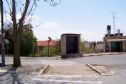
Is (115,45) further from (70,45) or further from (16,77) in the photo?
(16,77)

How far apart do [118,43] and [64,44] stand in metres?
19.2

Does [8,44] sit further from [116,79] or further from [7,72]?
[116,79]

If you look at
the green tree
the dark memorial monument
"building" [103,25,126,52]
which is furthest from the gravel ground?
"building" [103,25,126,52]

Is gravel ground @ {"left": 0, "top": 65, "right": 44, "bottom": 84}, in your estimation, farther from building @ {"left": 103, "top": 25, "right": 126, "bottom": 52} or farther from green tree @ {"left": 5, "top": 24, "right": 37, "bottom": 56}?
building @ {"left": 103, "top": 25, "right": 126, "bottom": 52}

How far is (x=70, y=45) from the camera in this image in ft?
124

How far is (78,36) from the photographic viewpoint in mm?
37656

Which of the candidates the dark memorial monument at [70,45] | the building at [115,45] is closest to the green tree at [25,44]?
the building at [115,45]

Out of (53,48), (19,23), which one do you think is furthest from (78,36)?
(19,23)

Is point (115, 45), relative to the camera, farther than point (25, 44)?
Yes

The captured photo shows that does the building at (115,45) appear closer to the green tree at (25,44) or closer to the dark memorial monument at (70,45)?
the green tree at (25,44)

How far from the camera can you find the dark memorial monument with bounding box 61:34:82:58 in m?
37.1

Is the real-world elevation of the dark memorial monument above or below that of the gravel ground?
above

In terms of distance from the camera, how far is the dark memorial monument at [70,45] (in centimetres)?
3709

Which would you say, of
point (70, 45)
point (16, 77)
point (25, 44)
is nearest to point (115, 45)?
point (25, 44)
